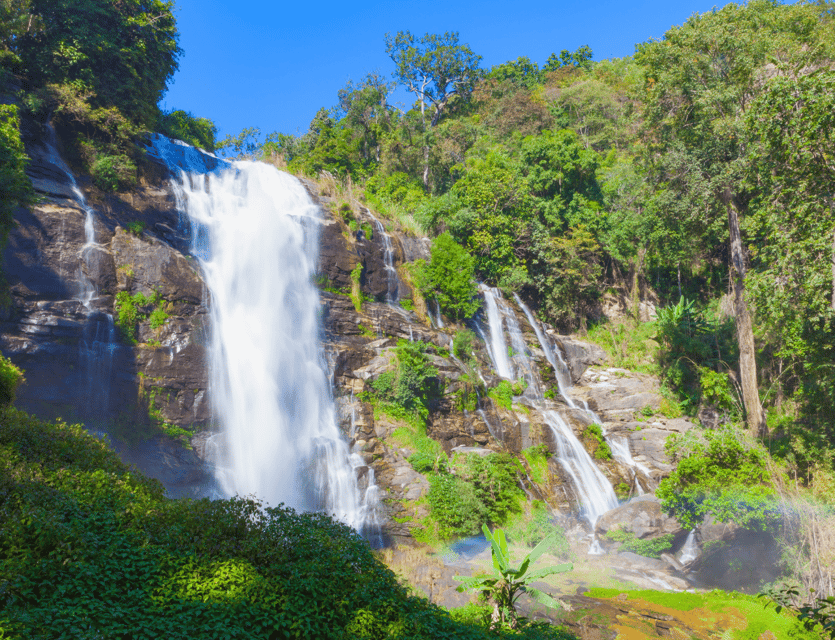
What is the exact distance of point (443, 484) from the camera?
50.8ft

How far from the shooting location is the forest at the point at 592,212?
21.8 feet

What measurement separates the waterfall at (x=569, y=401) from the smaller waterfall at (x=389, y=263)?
25.3ft

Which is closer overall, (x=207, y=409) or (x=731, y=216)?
(x=207, y=409)

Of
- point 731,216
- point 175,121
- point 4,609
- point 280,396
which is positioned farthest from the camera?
point 175,121

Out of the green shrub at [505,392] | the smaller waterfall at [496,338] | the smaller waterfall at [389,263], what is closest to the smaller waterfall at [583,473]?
the green shrub at [505,392]

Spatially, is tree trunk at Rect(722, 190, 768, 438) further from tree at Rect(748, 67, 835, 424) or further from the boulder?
the boulder

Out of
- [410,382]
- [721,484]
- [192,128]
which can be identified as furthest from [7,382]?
[192,128]

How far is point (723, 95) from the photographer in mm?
18250

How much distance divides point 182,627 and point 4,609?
1.45 m

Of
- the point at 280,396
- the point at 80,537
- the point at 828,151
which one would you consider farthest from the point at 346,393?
the point at 828,151

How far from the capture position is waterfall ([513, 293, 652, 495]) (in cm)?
1898

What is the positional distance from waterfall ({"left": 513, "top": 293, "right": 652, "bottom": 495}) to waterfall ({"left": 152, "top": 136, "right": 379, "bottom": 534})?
10.2 m

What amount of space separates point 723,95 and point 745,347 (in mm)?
9603

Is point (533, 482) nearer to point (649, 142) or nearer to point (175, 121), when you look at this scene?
point (649, 142)
